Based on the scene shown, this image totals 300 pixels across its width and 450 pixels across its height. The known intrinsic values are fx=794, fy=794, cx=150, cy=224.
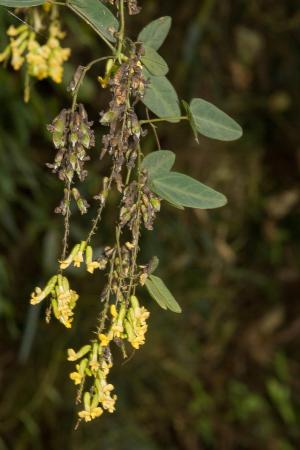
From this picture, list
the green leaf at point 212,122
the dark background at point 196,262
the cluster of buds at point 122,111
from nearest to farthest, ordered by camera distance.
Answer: the cluster of buds at point 122,111 → the green leaf at point 212,122 → the dark background at point 196,262

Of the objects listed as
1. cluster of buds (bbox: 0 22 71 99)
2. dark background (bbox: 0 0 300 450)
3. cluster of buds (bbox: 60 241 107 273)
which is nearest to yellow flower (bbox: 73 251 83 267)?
cluster of buds (bbox: 60 241 107 273)

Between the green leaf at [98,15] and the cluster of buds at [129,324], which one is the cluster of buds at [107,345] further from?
the green leaf at [98,15]

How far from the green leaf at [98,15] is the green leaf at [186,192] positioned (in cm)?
15

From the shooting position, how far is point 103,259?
0.77m

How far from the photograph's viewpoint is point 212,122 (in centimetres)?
83

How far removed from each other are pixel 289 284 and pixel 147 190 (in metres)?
2.16

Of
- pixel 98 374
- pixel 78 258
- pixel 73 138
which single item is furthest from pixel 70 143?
pixel 98 374

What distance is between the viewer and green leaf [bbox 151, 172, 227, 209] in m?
0.78

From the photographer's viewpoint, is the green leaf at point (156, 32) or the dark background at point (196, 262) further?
the dark background at point (196, 262)

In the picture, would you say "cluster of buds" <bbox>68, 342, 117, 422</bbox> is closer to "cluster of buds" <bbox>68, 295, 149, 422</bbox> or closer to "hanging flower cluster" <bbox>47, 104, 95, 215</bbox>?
"cluster of buds" <bbox>68, 295, 149, 422</bbox>

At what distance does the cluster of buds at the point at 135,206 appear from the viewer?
75 cm

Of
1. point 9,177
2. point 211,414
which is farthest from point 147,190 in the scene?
point 211,414

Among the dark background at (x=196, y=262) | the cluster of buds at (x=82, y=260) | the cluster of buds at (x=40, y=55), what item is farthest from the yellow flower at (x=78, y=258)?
the dark background at (x=196, y=262)

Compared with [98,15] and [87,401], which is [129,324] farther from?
[98,15]
